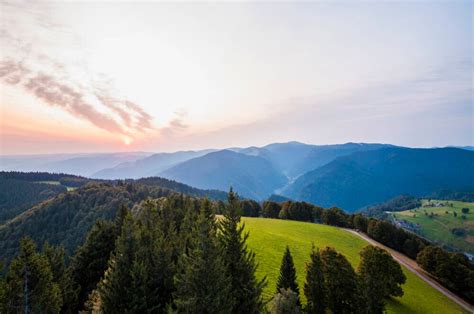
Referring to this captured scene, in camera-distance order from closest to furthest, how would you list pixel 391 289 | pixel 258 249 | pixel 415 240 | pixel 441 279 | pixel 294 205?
1. pixel 391 289
2. pixel 258 249
3. pixel 441 279
4. pixel 415 240
5. pixel 294 205

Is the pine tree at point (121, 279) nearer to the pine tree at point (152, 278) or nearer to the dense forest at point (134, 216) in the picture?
the pine tree at point (152, 278)

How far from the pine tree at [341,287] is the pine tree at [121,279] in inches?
867

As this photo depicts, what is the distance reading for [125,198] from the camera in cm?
14100

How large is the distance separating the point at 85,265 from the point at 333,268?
38121mm

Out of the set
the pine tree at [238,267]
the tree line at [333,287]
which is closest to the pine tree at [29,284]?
the pine tree at [238,267]

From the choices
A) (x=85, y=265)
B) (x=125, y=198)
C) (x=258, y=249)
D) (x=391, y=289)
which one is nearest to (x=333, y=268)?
(x=391, y=289)

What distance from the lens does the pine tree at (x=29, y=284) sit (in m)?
23.5

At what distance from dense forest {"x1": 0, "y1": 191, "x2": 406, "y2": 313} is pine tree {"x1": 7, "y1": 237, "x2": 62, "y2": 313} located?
0.24 feet

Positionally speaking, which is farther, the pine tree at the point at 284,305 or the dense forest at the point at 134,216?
the dense forest at the point at 134,216

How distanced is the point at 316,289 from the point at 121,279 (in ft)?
68.2

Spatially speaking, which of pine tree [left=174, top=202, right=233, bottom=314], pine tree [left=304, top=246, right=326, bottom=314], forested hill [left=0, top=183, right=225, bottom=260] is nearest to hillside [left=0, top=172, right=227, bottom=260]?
forested hill [left=0, top=183, right=225, bottom=260]

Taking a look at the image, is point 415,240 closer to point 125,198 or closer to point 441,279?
point 441,279

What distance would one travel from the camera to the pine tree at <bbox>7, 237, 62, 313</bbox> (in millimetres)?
23547

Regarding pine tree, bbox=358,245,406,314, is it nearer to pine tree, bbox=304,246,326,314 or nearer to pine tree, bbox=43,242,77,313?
pine tree, bbox=304,246,326,314
